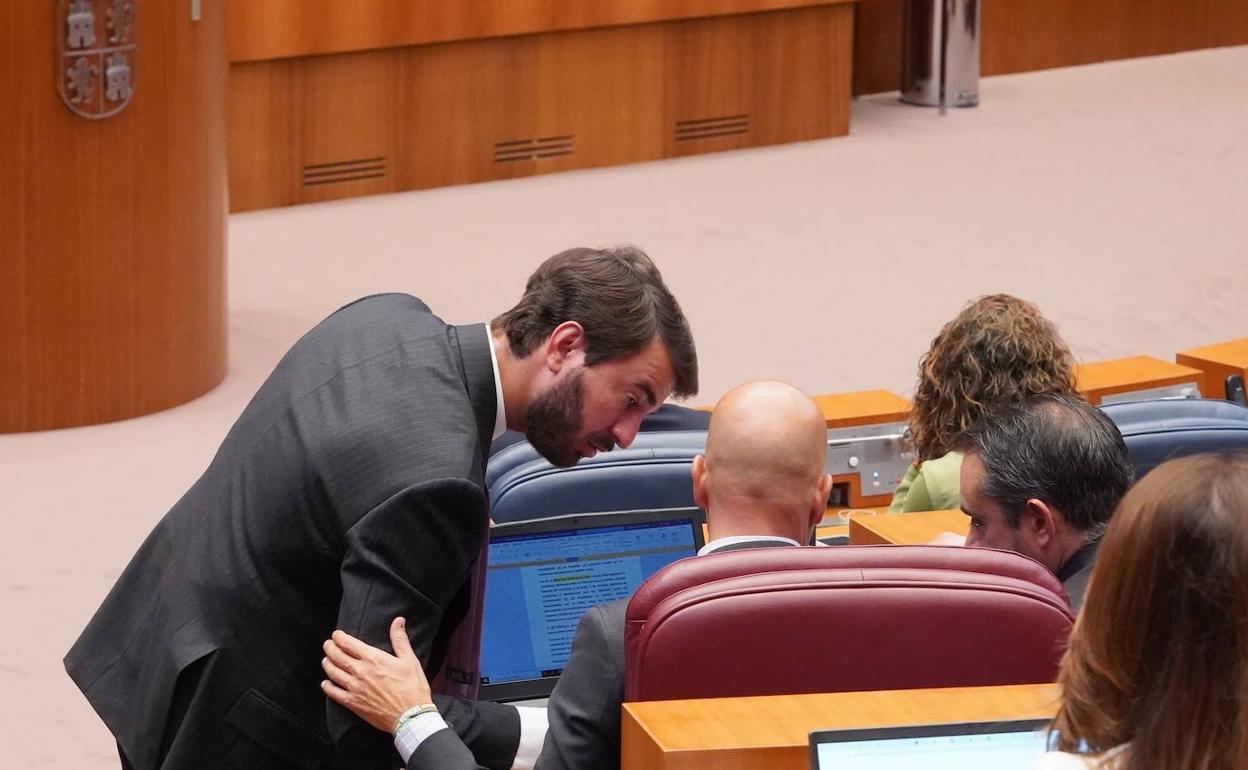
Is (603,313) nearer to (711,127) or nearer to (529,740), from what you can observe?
(529,740)

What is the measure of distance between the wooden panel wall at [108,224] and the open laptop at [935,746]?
3.89m

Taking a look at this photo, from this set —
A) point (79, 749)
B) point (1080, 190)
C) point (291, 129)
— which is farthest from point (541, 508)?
point (1080, 190)

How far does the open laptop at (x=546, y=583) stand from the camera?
8.25ft

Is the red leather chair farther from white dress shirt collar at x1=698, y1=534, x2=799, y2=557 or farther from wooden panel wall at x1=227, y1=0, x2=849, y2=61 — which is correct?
wooden panel wall at x1=227, y1=0, x2=849, y2=61

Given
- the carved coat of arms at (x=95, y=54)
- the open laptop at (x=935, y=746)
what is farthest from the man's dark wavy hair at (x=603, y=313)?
the carved coat of arms at (x=95, y=54)

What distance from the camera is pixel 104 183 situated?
16.4ft

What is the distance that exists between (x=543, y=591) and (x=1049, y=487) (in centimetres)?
70

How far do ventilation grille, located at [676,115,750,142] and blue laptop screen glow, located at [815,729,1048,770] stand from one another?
7364 millimetres

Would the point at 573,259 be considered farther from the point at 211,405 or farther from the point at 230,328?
the point at 230,328

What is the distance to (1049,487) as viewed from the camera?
2314mm

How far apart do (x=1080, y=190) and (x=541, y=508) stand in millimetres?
5838

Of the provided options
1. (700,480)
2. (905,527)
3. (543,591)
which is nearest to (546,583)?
(543,591)

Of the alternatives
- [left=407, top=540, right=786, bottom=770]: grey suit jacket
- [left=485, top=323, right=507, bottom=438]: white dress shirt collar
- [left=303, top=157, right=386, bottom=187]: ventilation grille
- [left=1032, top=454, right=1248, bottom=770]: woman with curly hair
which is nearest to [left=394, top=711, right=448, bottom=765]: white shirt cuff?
[left=407, top=540, right=786, bottom=770]: grey suit jacket

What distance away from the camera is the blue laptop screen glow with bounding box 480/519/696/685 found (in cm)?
252
